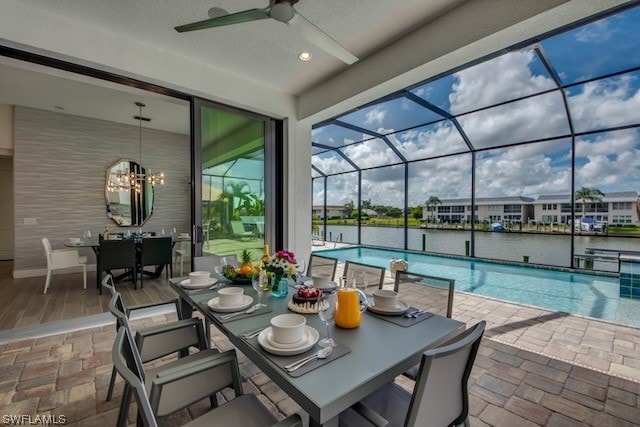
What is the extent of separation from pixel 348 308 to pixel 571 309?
4.28 m

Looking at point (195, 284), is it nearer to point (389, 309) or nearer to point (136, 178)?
point (389, 309)

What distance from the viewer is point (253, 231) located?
13.4ft

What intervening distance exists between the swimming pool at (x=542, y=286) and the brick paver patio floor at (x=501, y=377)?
0.99 m

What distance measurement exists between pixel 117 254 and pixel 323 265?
3.78m

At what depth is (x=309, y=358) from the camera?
1110 millimetres

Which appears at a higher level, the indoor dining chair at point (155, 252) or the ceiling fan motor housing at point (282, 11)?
the ceiling fan motor housing at point (282, 11)

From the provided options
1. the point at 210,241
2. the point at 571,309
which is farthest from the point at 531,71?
the point at 210,241

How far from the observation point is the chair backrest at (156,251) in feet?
16.1

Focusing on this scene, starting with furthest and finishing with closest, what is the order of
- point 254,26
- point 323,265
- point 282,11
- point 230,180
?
point 230,180 → point 323,265 → point 254,26 → point 282,11

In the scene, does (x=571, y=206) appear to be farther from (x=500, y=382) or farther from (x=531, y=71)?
(x=500, y=382)

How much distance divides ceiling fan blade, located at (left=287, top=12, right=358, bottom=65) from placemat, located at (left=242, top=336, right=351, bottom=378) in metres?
1.93

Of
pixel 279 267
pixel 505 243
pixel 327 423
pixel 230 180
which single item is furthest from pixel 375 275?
pixel 505 243

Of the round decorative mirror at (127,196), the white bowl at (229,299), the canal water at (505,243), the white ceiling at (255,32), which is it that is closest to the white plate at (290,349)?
the white bowl at (229,299)

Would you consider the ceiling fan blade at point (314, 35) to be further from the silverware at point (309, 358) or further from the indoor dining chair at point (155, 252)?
the indoor dining chair at point (155, 252)
